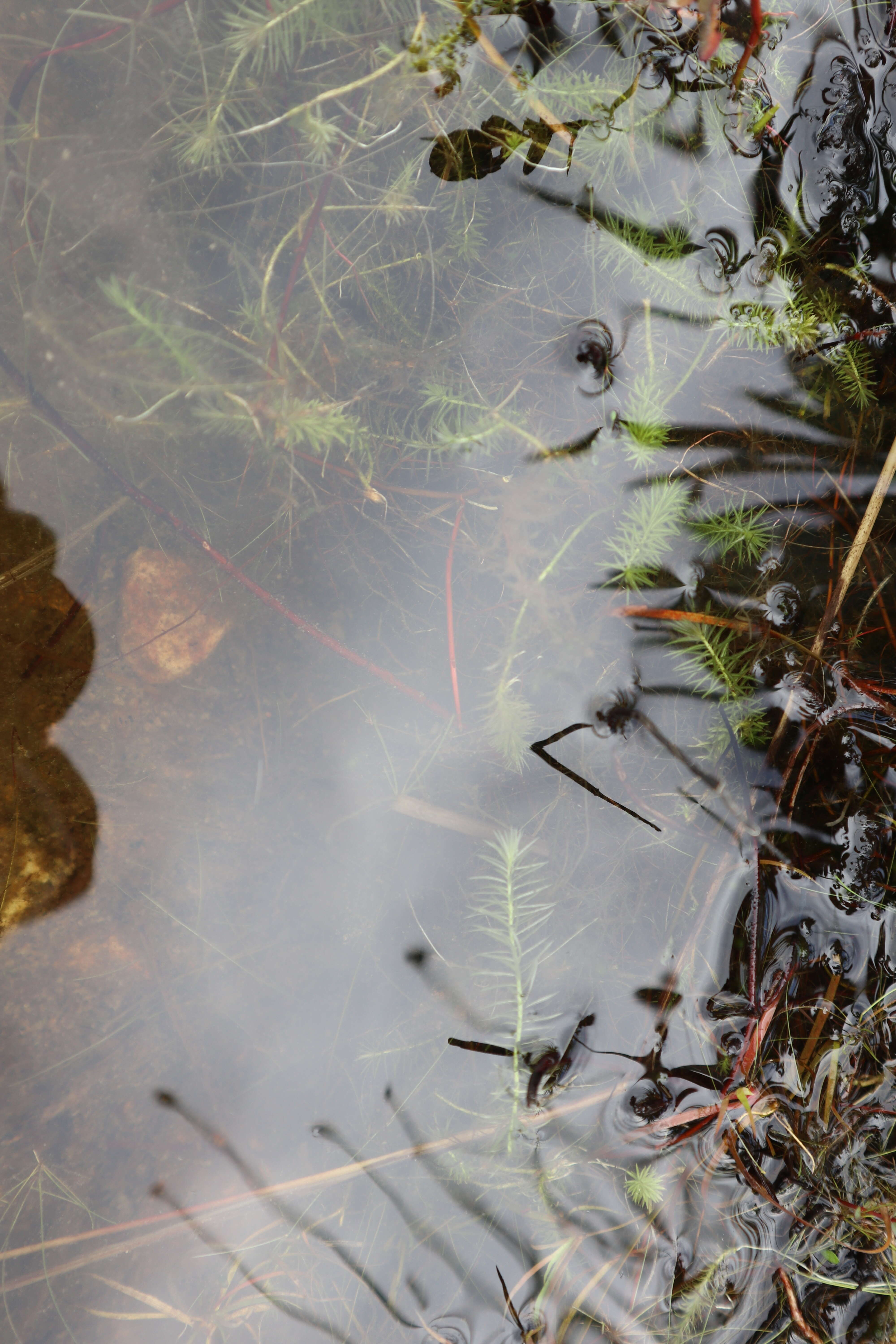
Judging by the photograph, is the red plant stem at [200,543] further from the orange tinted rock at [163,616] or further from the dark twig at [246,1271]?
the dark twig at [246,1271]

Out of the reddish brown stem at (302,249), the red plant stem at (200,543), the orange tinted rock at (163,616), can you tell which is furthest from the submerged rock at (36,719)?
the reddish brown stem at (302,249)

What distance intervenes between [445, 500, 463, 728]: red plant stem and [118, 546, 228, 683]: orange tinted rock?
0.75 metres

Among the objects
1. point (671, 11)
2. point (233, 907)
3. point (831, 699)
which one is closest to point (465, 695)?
point (233, 907)

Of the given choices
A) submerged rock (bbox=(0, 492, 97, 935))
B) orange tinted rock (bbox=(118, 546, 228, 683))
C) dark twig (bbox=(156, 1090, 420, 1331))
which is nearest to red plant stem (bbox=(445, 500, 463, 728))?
orange tinted rock (bbox=(118, 546, 228, 683))

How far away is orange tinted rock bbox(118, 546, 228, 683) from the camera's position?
232 cm

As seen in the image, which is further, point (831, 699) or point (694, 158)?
point (831, 699)

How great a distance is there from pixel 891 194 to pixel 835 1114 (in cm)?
303

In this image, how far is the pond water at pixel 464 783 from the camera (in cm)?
227

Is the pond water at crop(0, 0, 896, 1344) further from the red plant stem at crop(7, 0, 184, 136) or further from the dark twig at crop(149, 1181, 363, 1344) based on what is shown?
the red plant stem at crop(7, 0, 184, 136)

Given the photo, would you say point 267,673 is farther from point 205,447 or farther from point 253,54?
point 253,54

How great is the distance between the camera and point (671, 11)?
2156 mm

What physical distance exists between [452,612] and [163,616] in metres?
0.97

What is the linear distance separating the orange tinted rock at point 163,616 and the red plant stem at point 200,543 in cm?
10

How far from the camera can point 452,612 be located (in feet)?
7.69
